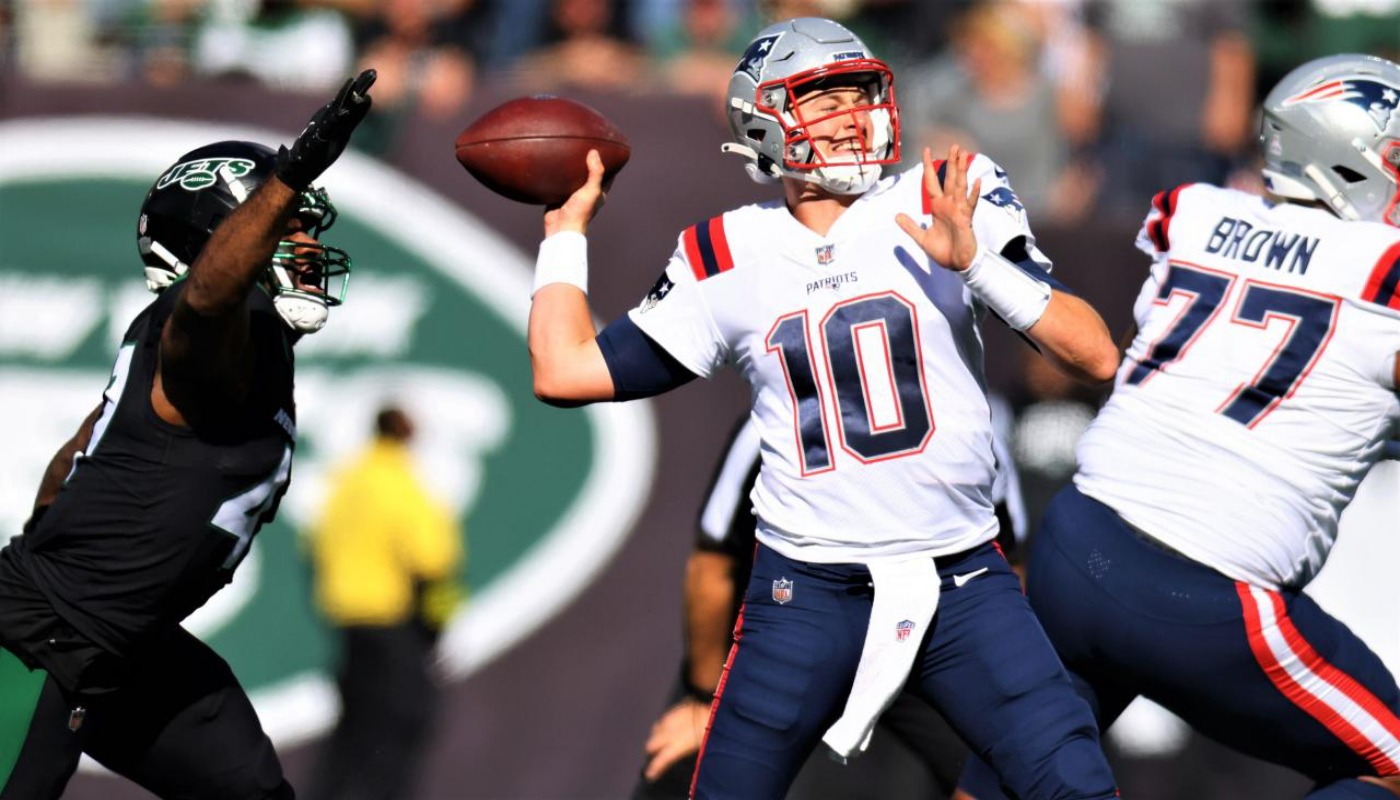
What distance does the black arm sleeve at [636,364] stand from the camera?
12.6 ft

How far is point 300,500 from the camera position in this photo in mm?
7344

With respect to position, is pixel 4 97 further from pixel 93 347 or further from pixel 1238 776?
pixel 1238 776

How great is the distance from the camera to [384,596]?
24.3 ft

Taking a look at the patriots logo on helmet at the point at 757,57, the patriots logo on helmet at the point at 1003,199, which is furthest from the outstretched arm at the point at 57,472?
the patriots logo on helmet at the point at 1003,199

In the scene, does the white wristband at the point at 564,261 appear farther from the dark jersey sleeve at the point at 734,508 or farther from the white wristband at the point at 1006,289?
the dark jersey sleeve at the point at 734,508

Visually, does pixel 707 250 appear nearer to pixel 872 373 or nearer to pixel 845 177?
pixel 845 177

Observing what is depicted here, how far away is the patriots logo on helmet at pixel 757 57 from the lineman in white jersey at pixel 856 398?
1.3 inches

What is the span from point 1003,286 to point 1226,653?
0.91 metres

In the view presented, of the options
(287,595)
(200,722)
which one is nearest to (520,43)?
(287,595)

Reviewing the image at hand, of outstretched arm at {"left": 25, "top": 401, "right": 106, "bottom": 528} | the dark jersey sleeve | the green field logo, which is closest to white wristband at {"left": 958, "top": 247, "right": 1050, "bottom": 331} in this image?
the dark jersey sleeve

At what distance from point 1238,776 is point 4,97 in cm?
548

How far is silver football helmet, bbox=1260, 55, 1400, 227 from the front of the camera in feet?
13.1

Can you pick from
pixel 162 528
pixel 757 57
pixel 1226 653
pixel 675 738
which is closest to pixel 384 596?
pixel 675 738

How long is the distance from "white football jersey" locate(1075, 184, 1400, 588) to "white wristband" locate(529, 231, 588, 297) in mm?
1221
